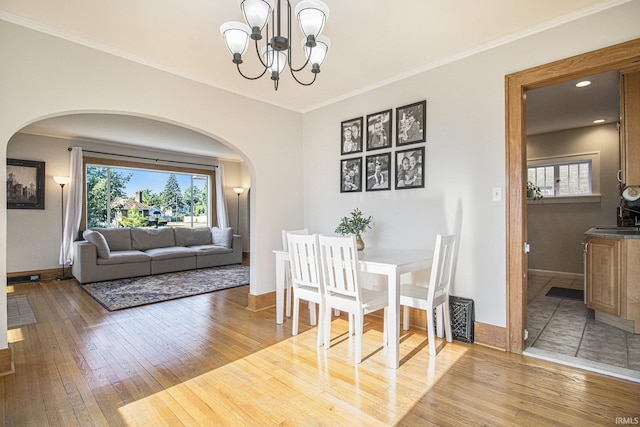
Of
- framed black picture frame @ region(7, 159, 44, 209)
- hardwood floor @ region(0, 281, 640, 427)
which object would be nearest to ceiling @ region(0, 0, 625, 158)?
hardwood floor @ region(0, 281, 640, 427)

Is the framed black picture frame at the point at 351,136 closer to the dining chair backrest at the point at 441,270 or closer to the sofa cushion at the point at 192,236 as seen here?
the dining chair backrest at the point at 441,270

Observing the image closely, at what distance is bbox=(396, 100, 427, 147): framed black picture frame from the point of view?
299 centimetres

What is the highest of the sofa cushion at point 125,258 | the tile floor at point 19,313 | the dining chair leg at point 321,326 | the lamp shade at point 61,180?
the lamp shade at point 61,180

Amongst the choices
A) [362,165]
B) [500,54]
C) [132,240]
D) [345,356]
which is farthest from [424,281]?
Answer: [132,240]

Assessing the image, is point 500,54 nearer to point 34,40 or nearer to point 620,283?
point 620,283

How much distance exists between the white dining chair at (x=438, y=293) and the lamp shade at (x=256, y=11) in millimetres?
1855

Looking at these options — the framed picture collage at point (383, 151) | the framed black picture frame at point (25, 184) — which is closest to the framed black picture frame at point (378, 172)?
the framed picture collage at point (383, 151)

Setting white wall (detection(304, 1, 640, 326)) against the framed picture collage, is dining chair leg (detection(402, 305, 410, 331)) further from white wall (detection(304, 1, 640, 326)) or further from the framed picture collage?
the framed picture collage

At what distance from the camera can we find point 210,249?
6402mm

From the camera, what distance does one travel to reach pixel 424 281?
3018mm

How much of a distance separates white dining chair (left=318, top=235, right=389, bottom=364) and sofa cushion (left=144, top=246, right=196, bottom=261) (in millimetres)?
4268

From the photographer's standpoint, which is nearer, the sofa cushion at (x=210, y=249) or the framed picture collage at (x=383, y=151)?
the framed picture collage at (x=383, y=151)

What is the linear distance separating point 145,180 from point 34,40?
5.04 metres

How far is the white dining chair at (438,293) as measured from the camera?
238cm
